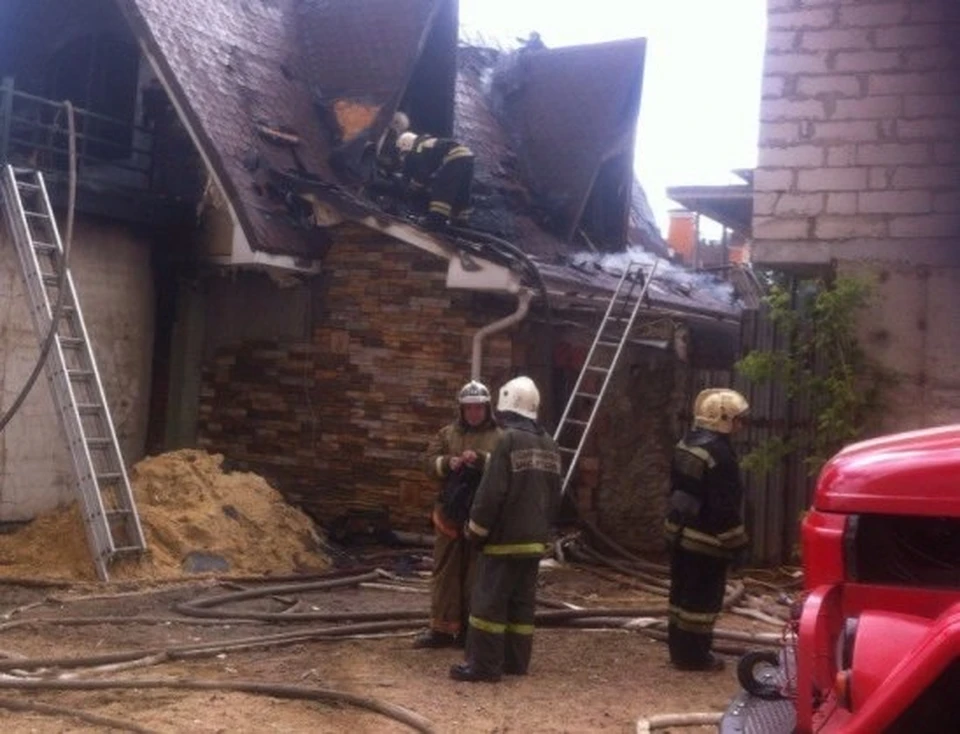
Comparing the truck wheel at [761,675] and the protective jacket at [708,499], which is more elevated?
the protective jacket at [708,499]

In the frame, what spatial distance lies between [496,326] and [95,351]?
12.7 ft

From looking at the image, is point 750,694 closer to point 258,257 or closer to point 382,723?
point 382,723

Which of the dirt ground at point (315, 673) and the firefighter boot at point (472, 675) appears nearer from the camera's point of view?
the dirt ground at point (315, 673)

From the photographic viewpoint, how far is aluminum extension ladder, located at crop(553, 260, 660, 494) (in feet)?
41.5

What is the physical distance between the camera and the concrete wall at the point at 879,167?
9.37 metres

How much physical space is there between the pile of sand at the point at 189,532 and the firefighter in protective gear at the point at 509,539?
13.0 ft

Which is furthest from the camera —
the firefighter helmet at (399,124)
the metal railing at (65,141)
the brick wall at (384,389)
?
the firefighter helmet at (399,124)

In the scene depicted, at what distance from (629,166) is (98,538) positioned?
9.55m

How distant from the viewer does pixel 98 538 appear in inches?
427

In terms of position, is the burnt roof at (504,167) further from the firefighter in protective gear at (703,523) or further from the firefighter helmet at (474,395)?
the firefighter in protective gear at (703,523)

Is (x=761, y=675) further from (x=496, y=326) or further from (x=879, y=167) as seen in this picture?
(x=496, y=326)

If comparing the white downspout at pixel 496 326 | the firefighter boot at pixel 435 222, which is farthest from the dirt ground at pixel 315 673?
the firefighter boot at pixel 435 222

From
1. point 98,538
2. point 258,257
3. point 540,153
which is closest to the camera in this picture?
point 98,538

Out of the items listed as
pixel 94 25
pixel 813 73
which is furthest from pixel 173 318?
pixel 813 73
